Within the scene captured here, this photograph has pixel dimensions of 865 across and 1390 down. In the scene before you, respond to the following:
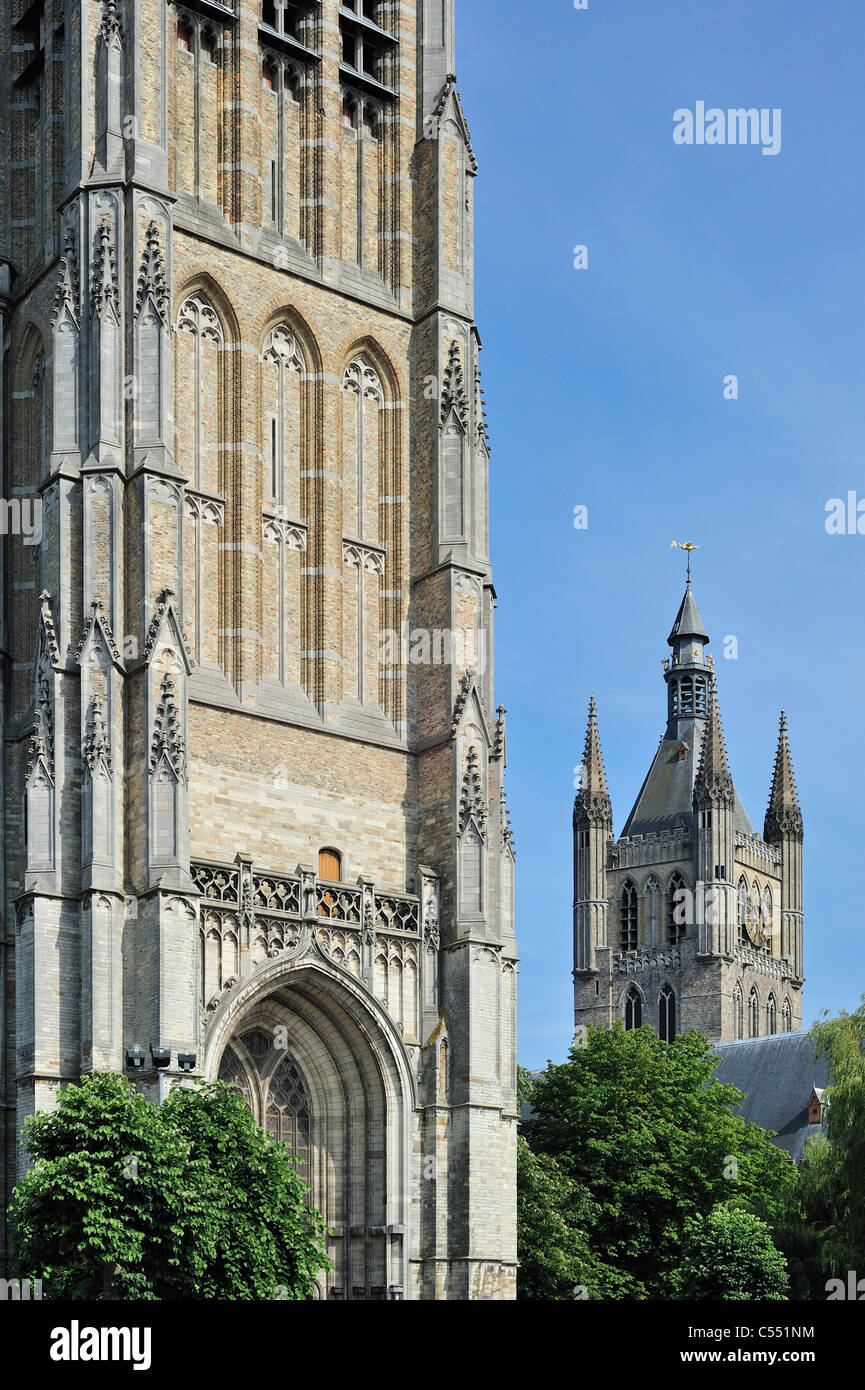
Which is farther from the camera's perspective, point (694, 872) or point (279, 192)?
point (694, 872)

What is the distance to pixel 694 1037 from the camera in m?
65.1

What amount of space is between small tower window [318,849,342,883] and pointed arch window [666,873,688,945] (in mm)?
79528

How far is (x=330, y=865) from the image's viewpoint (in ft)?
124

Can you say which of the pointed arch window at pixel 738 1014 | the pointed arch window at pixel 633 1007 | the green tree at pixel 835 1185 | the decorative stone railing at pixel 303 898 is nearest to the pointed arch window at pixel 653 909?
the pointed arch window at pixel 633 1007

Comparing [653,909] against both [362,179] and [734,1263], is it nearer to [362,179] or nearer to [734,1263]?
[734,1263]

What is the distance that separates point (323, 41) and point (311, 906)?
707 inches

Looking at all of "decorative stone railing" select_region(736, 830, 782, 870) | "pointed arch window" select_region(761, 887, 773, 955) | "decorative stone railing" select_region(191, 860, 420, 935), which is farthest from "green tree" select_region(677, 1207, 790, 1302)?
"pointed arch window" select_region(761, 887, 773, 955)

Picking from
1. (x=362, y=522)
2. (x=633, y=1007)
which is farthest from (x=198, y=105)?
(x=633, y=1007)

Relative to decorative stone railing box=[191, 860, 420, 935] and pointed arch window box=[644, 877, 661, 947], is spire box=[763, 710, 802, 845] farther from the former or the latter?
decorative stone railing box=[191, 860, 420, 935]

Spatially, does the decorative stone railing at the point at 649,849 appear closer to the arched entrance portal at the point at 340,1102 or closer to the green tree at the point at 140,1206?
the arched entrance portal at the point at 340,1102

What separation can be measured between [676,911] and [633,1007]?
6173 mm
